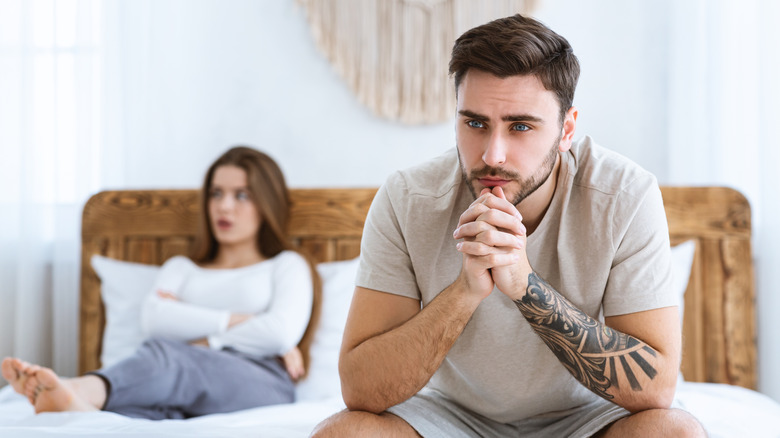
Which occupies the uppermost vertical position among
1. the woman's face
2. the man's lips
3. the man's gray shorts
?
the man's lips

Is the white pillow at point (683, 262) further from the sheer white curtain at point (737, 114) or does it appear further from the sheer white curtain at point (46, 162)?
the sheer white curtain at point (46, 162)

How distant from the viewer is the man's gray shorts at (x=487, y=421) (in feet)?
3.76

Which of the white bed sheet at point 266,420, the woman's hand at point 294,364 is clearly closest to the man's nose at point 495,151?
the white bed sheet at point 266,420

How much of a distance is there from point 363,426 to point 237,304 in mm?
919

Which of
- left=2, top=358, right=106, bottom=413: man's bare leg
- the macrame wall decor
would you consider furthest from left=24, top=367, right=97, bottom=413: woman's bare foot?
the macrame wall decor

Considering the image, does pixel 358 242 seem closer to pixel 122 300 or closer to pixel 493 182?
pixel 122 300

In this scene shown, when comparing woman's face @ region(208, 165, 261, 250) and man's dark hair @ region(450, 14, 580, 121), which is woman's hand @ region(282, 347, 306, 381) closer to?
woman's face @ region(208, 165, 261, 250)

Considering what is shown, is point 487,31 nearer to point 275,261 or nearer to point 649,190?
point 649,190

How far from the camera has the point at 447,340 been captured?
1.14m

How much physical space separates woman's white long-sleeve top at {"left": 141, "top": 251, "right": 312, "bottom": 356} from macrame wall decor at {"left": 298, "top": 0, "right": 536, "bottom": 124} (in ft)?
1.98

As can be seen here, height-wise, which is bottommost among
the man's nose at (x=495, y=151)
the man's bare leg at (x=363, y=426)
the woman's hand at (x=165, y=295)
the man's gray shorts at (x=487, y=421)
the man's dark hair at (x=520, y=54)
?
the man's gray shorts at (x=487, y=421)

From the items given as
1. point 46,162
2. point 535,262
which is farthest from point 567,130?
point 46,162

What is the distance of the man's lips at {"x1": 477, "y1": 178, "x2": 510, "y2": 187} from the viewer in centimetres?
115

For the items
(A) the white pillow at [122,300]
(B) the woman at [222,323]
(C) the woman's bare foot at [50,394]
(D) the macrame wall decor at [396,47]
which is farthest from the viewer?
(D) the macrame wall decor at [396,47]
